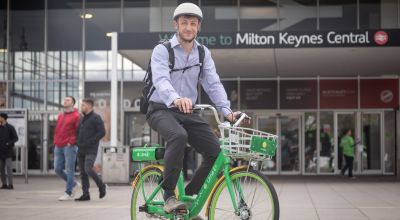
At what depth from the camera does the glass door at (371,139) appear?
21.9 meters

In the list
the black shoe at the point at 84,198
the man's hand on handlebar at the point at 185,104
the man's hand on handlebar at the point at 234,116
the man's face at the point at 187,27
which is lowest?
the black shoe at the point at 84,198

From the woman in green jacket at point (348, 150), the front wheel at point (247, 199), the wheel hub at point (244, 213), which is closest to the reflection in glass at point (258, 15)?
the woman in green jacket at point (348, 150)

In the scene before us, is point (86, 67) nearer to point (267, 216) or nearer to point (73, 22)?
point (73, 22)

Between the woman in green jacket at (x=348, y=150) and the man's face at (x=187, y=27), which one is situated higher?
the man's face at (x=187, y=27)

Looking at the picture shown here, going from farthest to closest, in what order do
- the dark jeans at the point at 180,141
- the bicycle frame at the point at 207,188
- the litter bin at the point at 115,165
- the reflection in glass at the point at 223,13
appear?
1. the reflection in glass at the point at 223,13
2. the litter bin at the point at 115,165
3. the dark jeans at the point at 180,141
4. the bicycle frame at the point at 207,188

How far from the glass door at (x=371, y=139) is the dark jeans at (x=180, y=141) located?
1759cm

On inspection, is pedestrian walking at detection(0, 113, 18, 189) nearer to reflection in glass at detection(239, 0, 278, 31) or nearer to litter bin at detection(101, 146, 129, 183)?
litter bin at detection(101, 146, 129, 183)

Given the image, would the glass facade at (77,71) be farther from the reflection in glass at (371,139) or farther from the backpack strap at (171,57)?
the backpack strap at (171,57)

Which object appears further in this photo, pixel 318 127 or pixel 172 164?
pixel 318 127

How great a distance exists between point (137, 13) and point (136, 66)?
183cm

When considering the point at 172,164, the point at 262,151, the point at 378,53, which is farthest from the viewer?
the point at 378,53

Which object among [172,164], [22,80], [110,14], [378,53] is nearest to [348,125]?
[378,53]

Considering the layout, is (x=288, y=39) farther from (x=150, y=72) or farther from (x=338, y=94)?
(x=150, y=72)

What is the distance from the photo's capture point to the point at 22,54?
878 inches
